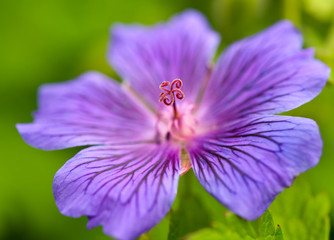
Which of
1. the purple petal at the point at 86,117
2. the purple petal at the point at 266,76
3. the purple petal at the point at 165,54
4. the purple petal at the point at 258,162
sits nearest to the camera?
the purple petal at the point at 258,162

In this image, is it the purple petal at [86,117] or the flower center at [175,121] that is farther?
the flower center at [175,121]

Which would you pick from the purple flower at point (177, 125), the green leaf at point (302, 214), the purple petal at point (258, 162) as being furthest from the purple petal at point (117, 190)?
the green leaf at point (302, 214)

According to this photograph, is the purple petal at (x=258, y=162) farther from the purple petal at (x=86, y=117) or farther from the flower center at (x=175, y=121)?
the purple petal at (x=86, y=117)

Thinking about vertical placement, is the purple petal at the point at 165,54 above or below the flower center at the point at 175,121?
above

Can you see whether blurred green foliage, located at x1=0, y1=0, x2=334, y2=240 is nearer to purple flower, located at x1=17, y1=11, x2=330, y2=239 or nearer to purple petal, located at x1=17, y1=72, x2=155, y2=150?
purple flower, located at x1=17, y1=11, x2=330, y2=239

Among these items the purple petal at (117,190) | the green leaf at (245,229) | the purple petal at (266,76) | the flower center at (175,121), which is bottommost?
the green leaf at (245,229)

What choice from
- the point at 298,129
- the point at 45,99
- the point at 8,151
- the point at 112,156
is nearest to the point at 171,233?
the point at 112,156

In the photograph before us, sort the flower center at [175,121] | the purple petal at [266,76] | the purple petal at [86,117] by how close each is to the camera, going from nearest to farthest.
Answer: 1. the purple petal at [266,76]
2. the purple petal at [86,117]
3. the flower center at [175,121]
